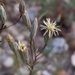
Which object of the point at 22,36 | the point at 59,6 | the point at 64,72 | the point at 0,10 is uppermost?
the point at 0,10

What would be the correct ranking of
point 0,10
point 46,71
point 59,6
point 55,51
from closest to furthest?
point 0,10, point 46,71, point 55,51, point 59,6

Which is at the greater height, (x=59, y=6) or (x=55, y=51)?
(x=59, y=6)

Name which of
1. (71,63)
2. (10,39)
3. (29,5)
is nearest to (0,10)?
(10,39)

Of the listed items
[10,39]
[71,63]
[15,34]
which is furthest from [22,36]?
[10,39]

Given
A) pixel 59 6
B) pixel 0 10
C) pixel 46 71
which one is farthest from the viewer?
pixel 59 6

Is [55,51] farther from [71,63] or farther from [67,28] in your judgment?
[67,28]

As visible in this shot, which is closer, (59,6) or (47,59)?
(47,59)

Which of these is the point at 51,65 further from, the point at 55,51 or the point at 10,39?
the point at 10,39
